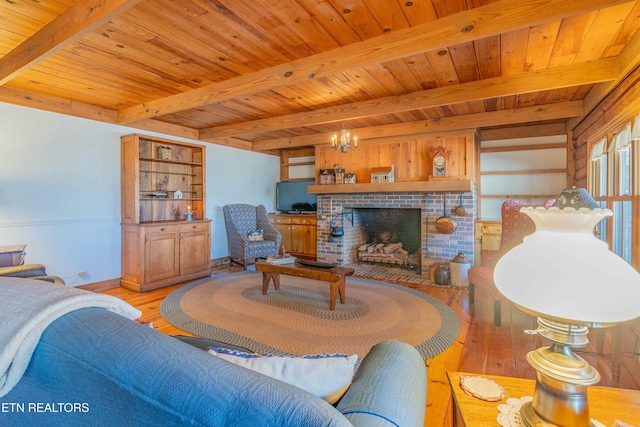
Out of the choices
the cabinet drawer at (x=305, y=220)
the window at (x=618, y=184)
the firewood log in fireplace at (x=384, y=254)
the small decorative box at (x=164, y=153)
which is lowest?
the firewood log in fireplace at (x=384, y=254)

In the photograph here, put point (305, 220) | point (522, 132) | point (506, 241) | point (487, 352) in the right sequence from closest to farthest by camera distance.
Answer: point (487, 352)
point (506, 241)
point (522, 132)
point (305, 220)

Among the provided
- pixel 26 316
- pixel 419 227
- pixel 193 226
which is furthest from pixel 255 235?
pixel 26 316

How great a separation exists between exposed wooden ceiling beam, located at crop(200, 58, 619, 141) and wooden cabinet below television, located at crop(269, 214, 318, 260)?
2124 mm

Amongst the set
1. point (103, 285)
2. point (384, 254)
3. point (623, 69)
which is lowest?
point (103, 285)

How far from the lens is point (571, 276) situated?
65cm

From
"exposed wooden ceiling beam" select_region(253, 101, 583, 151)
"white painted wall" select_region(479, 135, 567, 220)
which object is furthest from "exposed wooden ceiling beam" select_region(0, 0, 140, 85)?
"white painted wall" select_region(479, 135, 567, 220)

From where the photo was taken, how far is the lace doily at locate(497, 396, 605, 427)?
0.81 m

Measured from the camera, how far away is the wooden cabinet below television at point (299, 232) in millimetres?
5863

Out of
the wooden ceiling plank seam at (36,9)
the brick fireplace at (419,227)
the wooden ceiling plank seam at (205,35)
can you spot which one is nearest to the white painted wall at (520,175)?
the brick fireplace at (419,227)

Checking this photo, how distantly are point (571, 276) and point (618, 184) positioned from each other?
3.14 metres

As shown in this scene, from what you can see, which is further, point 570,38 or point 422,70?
point 422,70

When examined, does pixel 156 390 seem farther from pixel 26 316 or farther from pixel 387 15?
pixel 387 15

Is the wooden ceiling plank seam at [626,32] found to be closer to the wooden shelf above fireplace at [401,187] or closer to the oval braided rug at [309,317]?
the wooden shelf above fireplace at [401,187]

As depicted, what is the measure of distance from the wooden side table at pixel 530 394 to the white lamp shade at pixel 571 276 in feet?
1.29
